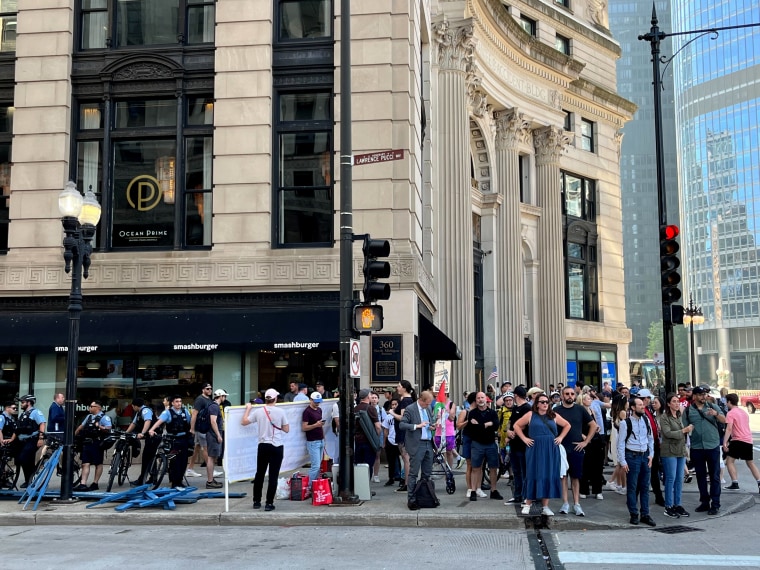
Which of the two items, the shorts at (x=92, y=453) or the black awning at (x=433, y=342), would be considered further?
the black awning at (x=433, y=342)

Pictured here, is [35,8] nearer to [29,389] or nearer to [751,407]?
[29,389]

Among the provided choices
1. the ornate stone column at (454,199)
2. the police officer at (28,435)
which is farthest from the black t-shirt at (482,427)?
the ornate stone column at (454,199)

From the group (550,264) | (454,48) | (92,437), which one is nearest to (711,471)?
(92,437)

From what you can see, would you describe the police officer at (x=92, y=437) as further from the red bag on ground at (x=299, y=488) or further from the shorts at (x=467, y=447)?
the shorts at (x=467, y=447)

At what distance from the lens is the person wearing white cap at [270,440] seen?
41.6ft

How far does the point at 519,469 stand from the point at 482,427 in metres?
0.89

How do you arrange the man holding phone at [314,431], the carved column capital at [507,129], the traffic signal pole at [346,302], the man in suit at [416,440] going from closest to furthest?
1. the man in suit at [416,440]
2. the traffic signal pole at [346,302]
3. the man holding phone at [314,431]
4. the carved column capital at [507,129]

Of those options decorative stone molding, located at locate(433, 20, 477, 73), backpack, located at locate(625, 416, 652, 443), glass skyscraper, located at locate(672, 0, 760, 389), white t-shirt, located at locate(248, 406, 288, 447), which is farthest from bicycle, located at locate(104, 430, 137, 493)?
glass skyscraper, located at locate(672, 0, 760, 389)

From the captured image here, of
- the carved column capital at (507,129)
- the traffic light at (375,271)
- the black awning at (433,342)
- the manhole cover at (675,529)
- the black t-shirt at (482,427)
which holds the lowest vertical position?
the manhole cover at (675,529)

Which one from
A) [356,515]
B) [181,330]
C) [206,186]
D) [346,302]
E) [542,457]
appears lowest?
[356,515]

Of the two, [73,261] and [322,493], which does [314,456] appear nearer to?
[322,493]

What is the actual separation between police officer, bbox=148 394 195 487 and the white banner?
73.9 inches

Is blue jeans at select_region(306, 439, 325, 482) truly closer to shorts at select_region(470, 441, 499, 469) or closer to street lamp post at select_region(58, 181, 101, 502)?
shorts at select_region(470, 441, 499, 469)

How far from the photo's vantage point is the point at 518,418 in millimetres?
13047
